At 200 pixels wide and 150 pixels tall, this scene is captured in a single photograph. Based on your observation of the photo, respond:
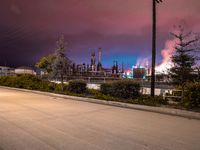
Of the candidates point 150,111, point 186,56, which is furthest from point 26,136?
point 186,56

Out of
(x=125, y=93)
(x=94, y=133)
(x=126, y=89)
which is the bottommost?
(x=94, y=133)

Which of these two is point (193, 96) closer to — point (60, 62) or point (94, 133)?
point (94, 133)

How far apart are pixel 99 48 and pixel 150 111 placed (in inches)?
3815

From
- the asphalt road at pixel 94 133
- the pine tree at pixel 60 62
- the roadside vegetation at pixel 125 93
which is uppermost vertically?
the pine tree at pixel 60 62

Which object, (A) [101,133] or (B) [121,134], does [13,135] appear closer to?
(A) [101,133]

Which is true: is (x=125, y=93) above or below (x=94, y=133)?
above

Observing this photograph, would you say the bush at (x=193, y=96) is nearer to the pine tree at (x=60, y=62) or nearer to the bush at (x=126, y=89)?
the bush at (x=126, y=89)

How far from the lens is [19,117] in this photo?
9812 millimetres

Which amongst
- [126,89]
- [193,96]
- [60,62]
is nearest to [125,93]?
[126,89]

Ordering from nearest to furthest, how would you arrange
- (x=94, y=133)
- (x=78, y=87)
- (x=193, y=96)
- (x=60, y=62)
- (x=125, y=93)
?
(x=94, y=133)
(x=193, y=96)
(x=125, y=93)
(x=78, y=87)
(x=60, y=62)

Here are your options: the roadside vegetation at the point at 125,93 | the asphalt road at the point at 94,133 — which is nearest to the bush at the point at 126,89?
the roadside vegetation at the point at 125,93

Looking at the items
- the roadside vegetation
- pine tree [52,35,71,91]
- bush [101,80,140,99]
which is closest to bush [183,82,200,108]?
the roadside vegetation

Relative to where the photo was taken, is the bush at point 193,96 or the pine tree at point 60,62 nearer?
the bush at point 193,96

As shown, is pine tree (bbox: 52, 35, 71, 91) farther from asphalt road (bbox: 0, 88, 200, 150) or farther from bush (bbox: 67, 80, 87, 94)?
asphalt road (bbox: 0, 88, 200, 150)
